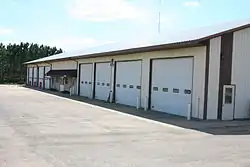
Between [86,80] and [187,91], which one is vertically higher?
[86,80]

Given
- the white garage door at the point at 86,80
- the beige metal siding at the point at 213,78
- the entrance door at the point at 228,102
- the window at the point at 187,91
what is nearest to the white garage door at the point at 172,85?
the window at the point at 187,91

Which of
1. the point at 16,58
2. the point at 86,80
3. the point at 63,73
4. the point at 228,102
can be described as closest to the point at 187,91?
the point at 228,102

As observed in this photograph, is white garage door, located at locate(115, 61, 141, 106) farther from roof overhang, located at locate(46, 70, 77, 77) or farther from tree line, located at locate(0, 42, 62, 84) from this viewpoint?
tree line, located at locate(0, 42, 62, 84)

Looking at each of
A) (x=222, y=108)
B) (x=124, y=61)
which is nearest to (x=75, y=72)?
(x=124, y=61)

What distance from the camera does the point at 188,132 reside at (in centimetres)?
1362

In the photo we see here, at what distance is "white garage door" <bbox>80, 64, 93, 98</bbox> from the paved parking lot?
18.0 m

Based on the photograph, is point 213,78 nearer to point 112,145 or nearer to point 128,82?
point 128,82

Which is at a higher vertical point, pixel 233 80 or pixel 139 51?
pixel 139 51

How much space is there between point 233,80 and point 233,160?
10.3m

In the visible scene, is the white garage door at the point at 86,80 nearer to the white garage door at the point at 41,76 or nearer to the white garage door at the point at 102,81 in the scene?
the white garage door at the point at 102,81

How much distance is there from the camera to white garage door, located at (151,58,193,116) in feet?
64.4

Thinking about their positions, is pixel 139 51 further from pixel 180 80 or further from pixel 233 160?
pixel 233 160

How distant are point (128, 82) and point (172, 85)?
5739 mm

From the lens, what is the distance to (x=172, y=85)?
68.7 ft
